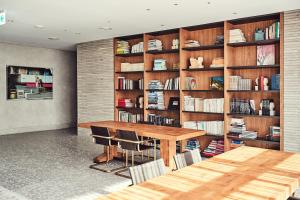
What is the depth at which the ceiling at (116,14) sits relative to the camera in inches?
191

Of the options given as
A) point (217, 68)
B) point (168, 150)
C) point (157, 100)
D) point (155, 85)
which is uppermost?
point (217, 68)

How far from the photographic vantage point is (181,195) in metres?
1.95

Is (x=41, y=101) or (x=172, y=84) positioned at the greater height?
(x=172, y=84)

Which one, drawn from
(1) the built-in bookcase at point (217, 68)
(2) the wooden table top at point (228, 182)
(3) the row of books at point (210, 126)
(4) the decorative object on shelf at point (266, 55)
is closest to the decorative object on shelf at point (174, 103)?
(1) the built-in bookcase at point (217, 68)

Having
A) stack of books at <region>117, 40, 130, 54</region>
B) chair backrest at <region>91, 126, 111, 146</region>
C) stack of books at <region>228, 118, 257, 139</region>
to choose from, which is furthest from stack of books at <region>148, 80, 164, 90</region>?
chair backrest at <region>91, 126, 111, 146</region>

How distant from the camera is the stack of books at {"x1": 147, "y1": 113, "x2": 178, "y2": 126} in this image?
7101 mm

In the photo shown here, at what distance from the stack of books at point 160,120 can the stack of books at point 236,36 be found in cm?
232

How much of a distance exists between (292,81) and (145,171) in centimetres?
391

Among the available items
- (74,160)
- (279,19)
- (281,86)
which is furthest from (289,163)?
(74,160)

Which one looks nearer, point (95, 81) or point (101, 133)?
point (101, 133)

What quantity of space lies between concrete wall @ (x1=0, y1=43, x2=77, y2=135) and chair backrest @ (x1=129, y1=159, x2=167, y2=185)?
27.3 feet

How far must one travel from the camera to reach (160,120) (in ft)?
23.8

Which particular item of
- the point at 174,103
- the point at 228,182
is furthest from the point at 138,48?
the point at 228,182

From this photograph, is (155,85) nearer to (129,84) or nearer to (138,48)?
(129,84)
